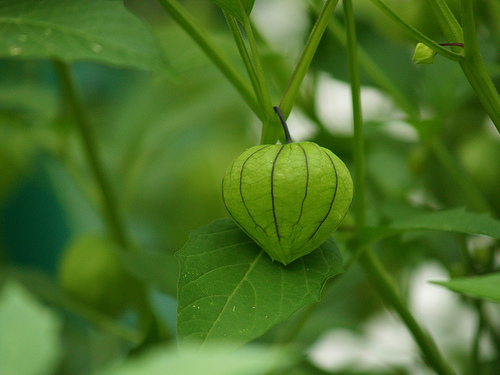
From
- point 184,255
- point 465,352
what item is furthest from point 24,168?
point 465,352

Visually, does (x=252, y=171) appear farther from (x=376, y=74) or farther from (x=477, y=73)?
(x=376, y=74)

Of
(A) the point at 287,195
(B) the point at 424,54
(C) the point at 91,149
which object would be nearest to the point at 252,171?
(A) the point at 287,195

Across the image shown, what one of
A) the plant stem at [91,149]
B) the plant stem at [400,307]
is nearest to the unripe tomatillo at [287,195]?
the plant stem at [400,307]

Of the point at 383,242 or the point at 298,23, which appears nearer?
the point at 383,242

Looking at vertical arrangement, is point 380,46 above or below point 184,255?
above

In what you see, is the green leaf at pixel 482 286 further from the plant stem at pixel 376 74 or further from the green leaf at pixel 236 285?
the plant stem at pixel 376 74

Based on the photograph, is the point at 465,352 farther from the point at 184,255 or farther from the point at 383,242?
the point at 184,255

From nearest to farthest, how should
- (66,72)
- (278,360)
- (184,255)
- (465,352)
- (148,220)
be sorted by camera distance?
(278,360), (184,255), (66,72), (465,352), (148,220)
